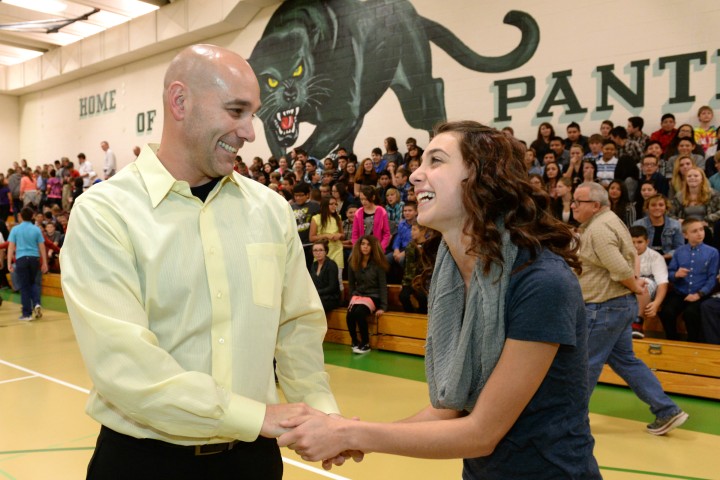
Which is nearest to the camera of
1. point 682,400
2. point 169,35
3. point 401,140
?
point 682,400

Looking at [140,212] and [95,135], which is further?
[95,135]

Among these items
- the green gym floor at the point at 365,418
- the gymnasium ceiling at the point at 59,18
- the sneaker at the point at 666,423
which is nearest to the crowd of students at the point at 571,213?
the green gym floor at the point at 365,418

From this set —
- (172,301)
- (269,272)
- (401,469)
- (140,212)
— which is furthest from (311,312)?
(401,469)

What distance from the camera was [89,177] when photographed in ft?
63.5

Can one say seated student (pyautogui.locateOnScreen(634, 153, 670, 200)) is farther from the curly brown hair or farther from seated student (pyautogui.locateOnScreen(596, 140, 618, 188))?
the curly brown hair

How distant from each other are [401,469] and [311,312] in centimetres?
244

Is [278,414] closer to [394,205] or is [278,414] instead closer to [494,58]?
[394,205]

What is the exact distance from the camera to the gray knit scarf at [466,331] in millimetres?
1597

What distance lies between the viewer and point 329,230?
9438 mm

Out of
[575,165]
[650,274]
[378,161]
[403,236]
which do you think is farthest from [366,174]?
[650,274]

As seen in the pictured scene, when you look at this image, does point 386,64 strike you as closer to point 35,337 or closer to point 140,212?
point 35,337

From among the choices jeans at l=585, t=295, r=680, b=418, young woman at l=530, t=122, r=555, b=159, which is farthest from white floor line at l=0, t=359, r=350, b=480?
young woman at l=530, t=122, r=555, b=159

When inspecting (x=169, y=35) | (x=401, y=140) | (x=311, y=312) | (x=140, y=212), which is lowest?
(x=311, y=312)

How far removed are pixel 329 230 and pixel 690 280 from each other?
4.87 metres
